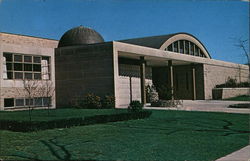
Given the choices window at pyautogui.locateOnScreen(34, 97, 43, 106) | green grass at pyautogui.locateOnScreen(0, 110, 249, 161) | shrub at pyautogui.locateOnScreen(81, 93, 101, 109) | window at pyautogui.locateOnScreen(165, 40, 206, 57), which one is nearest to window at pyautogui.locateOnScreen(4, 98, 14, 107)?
window at pyautogui.locateOnScreen(34, 97, 43, 106)

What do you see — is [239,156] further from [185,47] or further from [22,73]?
[185,47]

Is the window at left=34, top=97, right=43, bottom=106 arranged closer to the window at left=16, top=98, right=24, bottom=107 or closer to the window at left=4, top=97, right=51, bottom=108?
the window at left=4, top=97, right=51, bottom=108

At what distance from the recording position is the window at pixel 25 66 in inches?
→ 837

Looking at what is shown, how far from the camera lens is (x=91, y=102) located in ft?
70.4

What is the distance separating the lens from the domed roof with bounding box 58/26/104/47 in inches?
1100

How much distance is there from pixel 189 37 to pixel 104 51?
19588 millimetres

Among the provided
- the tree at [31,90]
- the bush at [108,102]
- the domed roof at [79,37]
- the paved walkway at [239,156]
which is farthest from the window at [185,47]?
the paved walkway at [239,156]

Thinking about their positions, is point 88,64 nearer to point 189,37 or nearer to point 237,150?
point 237,150

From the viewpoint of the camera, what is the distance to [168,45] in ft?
109

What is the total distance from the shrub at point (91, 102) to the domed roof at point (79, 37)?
7.65 meters

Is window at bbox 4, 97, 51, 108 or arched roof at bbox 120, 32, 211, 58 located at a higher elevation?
arched roof at bbox 120, 32, 211, 58

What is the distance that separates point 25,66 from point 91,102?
18.5 feet

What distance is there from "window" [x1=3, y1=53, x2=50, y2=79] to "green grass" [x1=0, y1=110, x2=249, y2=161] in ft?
40.1

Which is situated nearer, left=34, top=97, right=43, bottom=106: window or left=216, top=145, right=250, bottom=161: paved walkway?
left=216, top=145, right=250, bottom=161: paved walkway
